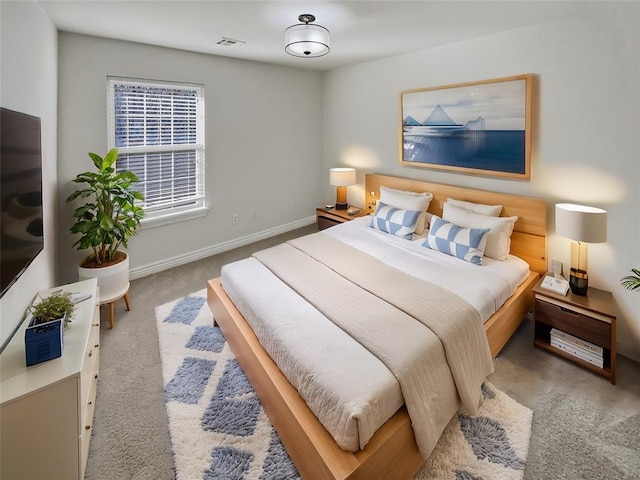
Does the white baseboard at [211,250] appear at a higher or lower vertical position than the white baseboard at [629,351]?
higher

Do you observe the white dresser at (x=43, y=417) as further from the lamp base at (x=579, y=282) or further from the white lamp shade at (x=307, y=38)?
the lamp base at (x=579, y=282)

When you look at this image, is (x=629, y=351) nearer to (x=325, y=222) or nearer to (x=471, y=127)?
(x=471, y=127)

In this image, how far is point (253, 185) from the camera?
456cm

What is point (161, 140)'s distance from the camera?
362cm

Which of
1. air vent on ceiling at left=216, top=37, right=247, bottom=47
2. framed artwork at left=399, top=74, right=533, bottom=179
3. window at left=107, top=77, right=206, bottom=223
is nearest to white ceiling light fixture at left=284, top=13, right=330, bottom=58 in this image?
air vent on ceiling at left=216, top=37, right=247, bottom=47

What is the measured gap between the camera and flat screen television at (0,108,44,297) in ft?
4.70

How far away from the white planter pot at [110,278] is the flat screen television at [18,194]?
763mm

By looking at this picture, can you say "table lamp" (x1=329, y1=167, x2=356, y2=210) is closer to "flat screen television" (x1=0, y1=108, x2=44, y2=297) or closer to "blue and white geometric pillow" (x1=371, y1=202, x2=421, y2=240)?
"blue and white geometric pillow" (x1=371, y1=202, x2=421, y2=240)

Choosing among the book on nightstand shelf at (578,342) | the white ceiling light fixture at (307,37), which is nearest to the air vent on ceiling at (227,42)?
the white ceiling light fixture at (307,37)


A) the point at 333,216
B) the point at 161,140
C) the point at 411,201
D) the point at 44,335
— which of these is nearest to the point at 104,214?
the point at 161,140

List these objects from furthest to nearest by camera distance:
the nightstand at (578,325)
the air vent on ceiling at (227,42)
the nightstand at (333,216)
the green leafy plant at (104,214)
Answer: the nightstand at (333,216) < the air vent on ceiling at (227,42) < the green leafy plant at (104,214) < the nightstand at (578,325)

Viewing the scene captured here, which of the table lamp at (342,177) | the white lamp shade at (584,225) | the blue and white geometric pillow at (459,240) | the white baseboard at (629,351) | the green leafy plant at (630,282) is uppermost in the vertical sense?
the table lamp at (342,177)

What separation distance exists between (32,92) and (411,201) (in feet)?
10.5

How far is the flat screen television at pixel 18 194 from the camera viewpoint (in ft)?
4.70
